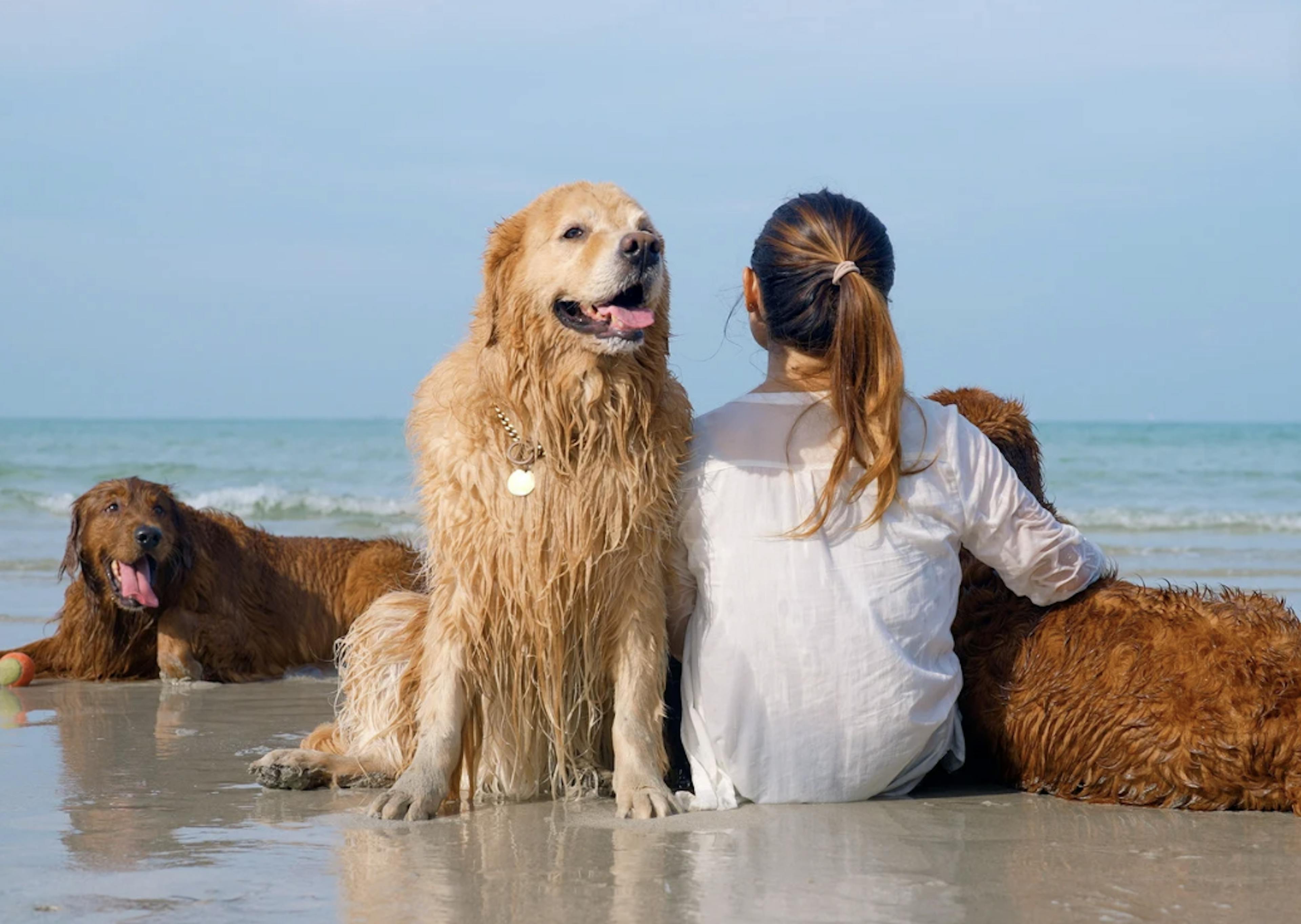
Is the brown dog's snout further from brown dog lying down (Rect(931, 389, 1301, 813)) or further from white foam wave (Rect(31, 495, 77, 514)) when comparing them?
white foam wave (Rect(31, 495, 77, 514))

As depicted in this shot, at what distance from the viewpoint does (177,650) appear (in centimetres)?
700

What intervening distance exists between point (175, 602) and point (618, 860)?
178 inches

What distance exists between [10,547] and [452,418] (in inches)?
406

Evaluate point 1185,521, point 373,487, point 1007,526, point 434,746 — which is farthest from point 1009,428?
point 373,487

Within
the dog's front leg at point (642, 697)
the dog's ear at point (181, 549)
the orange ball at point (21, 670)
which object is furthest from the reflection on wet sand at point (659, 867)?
the dog's ear at point (181, 549)

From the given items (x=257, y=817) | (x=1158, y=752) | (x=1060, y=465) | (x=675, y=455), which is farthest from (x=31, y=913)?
(x=1060, y=465)

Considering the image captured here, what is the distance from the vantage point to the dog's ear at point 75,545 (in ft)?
23.3

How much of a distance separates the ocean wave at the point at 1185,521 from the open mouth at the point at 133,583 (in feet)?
38.5

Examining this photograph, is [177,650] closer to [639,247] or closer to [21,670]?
[21,670]

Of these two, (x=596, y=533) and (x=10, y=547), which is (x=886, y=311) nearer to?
(x=596, y=533)

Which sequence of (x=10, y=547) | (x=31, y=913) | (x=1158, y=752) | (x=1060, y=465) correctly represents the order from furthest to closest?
(x=1060, y=465) → (x=10, y=547) → (x=1158, y=752) → (x=31, y=913)

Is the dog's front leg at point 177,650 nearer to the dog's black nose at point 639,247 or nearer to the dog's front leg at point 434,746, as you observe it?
the dog's front leg at point 434,746

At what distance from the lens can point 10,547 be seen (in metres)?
12.9

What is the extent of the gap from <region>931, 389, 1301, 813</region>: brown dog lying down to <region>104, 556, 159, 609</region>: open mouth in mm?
4345
